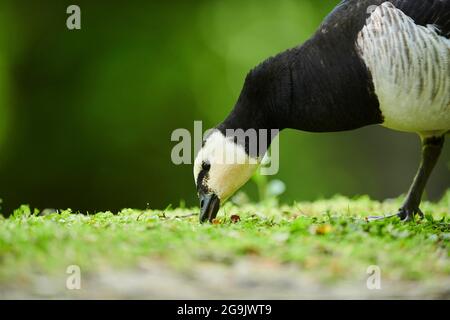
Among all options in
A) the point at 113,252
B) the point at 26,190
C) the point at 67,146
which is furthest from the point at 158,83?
the point at 113,252

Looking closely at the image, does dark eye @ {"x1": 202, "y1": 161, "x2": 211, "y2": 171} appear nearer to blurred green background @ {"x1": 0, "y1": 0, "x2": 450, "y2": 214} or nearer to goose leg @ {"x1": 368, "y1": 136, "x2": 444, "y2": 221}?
goose leg @ {"x1": 368, "y1": 136, "x2": 444, "y2": 221}

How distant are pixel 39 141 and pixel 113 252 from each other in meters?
9.79

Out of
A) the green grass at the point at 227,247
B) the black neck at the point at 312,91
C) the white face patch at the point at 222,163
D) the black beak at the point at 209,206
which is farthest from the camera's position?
the white face patch at the point at 222,163

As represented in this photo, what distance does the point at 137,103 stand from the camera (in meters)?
13.5

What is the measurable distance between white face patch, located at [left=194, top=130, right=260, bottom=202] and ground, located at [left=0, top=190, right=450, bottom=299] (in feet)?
4.08

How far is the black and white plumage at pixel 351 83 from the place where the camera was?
4.82 metres

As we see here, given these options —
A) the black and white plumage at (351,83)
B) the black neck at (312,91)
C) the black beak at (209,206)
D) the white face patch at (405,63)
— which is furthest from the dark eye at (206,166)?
the white face patch at (405,63)

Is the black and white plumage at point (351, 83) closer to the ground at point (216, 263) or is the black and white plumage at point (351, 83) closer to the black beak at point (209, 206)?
the black beak at point (209, 206)

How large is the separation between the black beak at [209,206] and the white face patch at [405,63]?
5.31 ft

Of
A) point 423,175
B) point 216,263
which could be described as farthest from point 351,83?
point 216,263

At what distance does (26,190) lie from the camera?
12.1 m

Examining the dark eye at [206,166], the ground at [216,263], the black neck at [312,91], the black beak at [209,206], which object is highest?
the black neck at [312,91]

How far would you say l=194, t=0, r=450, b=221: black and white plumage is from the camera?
4820mm
